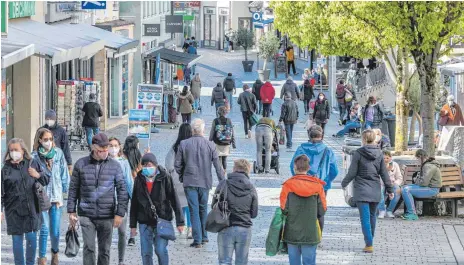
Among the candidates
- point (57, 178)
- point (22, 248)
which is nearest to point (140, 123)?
point (57, 178)

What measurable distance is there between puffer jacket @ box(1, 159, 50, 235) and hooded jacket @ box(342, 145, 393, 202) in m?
4.35

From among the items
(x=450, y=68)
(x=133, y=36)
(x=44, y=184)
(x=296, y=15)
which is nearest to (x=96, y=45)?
(x=296, y=15)

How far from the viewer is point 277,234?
13.0 meters

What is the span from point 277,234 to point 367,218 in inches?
123

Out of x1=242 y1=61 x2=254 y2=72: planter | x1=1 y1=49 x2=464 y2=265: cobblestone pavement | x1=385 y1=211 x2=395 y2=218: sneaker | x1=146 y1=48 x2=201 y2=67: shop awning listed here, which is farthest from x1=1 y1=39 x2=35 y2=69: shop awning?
x1=242 y1=61 x2=254 y2=72: planter

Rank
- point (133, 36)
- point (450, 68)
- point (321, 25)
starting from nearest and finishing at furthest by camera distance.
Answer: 1. point (321, 25)
2. point (450, 68)
3. point (133, 36)

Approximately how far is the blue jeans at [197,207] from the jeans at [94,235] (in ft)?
9.61

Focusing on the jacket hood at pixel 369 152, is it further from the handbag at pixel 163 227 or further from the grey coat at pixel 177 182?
the handbag at pixel 163 227

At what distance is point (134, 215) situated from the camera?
1327 centimetres

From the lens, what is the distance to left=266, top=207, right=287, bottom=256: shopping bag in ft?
42.5

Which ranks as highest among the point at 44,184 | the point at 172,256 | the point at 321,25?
the point at 321,25

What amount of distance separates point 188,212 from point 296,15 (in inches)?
527

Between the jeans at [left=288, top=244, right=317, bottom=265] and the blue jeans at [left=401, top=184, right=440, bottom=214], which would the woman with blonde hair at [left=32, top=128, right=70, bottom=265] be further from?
the blue jeans at [left=401, top=184, right=440, bottom=214]

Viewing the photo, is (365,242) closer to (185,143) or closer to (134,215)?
(185,143)
